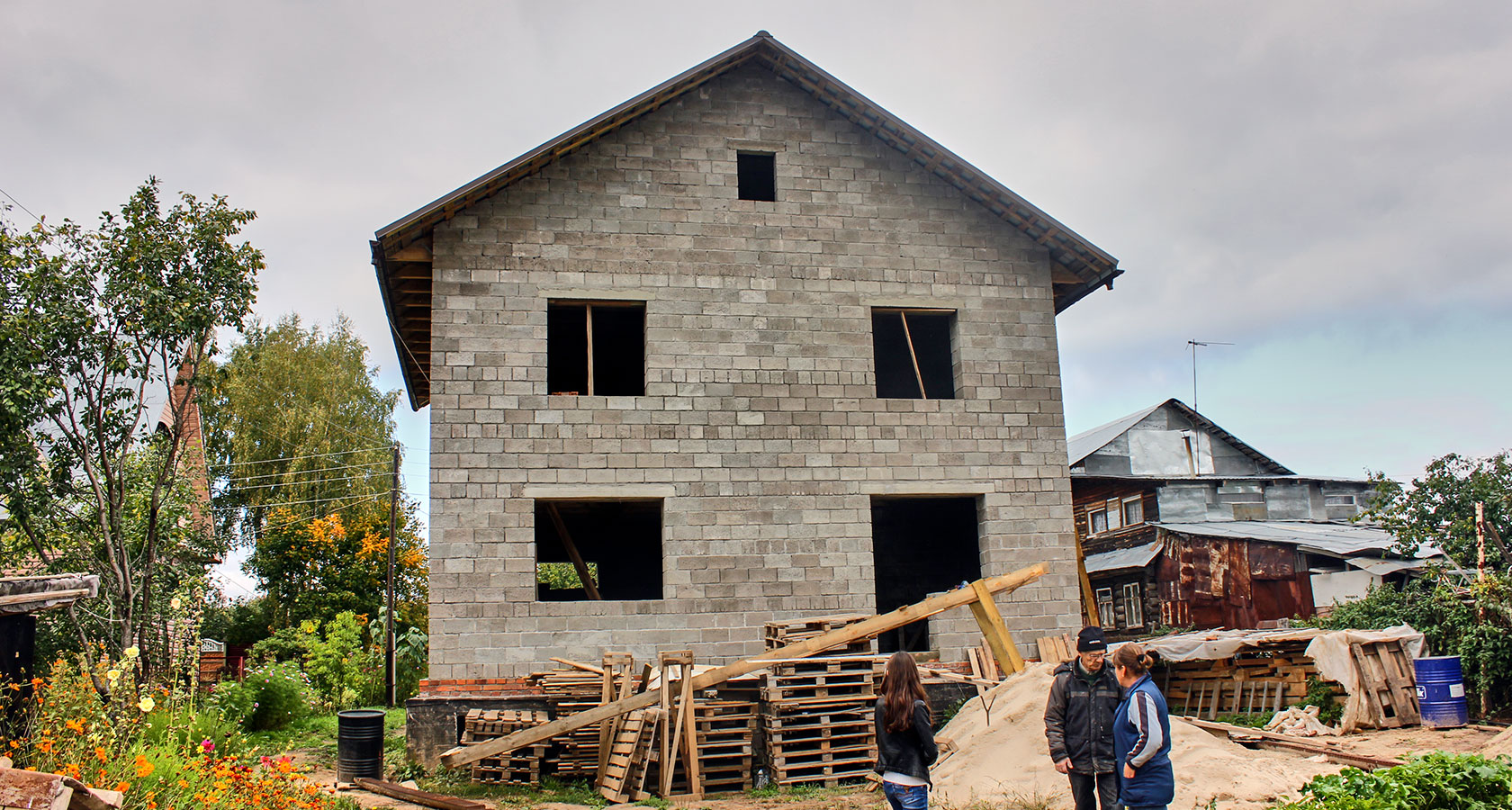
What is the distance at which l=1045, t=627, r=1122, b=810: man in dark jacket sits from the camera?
710 centimetres

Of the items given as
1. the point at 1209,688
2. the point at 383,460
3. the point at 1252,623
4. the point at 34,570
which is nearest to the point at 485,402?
the point at 34,570

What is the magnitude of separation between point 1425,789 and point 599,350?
1526 centimetres

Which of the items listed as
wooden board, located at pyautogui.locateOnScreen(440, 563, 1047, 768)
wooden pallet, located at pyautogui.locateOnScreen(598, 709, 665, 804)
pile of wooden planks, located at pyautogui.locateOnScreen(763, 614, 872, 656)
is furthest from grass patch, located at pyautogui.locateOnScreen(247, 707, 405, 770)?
pile of wooden planks, located at pyautogui.locateOnScreen(763, 614, 872, 656)

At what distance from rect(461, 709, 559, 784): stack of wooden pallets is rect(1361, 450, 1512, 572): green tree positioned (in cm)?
1344

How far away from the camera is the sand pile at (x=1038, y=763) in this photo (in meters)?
9.38

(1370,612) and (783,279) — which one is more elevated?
(783,279)

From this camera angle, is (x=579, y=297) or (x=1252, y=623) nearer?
(x=579, y=297)

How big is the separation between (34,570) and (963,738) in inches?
612

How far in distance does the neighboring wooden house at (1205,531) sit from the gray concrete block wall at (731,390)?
9799 millimetres

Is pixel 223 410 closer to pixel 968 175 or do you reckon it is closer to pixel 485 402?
pixel 485 402

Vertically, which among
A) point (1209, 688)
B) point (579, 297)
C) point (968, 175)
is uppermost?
point (968, 175)

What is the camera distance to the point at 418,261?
48.6 ft

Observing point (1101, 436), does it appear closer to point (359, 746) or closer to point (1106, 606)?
point (1106, 606)

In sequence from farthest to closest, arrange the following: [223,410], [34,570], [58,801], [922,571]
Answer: [223,410] → [922,571] → [34,570] → [58,801]
